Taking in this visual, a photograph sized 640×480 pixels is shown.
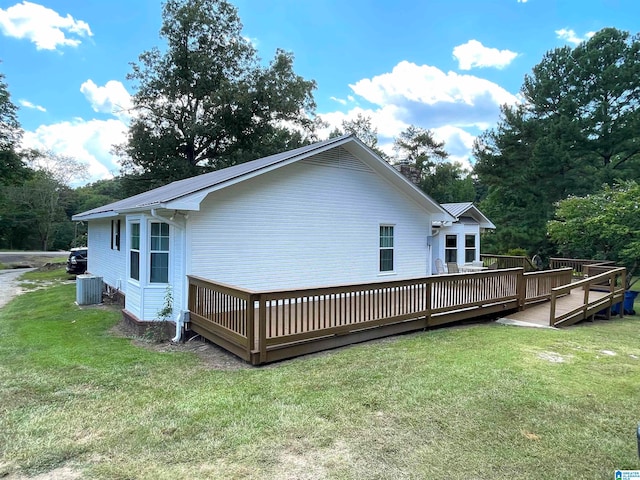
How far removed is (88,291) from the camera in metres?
11.8

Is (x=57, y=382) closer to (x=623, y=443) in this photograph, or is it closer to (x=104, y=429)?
(x=104, y=429)

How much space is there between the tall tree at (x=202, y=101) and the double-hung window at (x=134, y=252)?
57.9 ft

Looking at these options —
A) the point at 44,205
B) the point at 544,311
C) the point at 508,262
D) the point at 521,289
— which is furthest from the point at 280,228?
the point at 44,205

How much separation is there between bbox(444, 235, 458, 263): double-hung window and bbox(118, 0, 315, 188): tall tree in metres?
14.4

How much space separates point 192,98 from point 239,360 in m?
26.0

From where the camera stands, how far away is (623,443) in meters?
3.45

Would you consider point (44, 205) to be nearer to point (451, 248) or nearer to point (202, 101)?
point (202, 101)

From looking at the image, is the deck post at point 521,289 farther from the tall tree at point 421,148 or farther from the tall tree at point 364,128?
the tall tree at point 364,128

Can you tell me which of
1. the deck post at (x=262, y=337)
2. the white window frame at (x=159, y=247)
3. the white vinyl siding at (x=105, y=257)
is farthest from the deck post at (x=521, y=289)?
the white vinyl siding at (x=105, y=257)

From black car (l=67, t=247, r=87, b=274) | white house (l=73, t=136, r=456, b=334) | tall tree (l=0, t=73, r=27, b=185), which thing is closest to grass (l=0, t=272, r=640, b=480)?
white house (l=73, t=136, r=456, b=334)

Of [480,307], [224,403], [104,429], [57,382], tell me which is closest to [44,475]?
[104,429]

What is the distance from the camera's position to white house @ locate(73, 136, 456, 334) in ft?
25.5

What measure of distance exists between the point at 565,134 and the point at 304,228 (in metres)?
20.0

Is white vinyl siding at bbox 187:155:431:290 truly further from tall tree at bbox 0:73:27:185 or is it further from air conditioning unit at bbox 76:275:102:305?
tall tree at bbox 0:73:27:185
